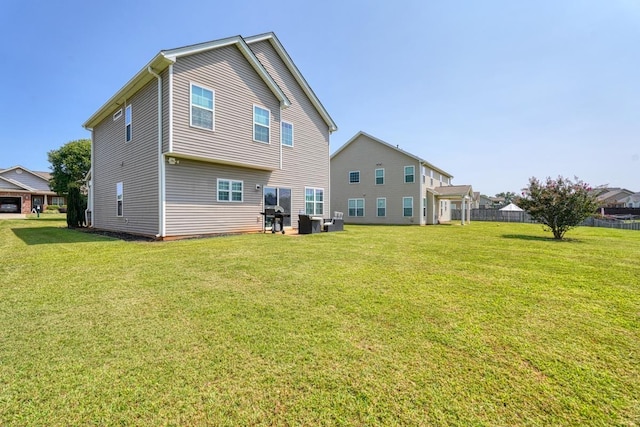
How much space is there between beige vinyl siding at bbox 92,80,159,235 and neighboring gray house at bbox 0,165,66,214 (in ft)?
90.6

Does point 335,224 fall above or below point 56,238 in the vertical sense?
above

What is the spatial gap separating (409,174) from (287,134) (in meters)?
13.1

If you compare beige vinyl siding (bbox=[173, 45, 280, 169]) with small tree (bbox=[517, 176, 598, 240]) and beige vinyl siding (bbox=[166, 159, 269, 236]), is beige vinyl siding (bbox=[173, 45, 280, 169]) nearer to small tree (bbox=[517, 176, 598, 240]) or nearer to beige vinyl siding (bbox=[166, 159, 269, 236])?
beige vinyl siding (bbox=[166, 159, 269, 236])

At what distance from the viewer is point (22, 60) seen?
16672 millimetres

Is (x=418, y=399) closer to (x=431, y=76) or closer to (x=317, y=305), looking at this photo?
(x=317, y=305)

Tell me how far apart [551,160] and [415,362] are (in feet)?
108

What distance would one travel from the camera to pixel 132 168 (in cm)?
1145

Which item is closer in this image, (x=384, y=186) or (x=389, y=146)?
(x=389, y=146)

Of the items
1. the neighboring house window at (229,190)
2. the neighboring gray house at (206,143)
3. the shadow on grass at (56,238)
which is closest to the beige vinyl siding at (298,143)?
the neighboring gray house at (206,143)

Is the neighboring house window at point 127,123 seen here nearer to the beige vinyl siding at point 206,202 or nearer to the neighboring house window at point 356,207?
the beige vinyl siding at point 206,202

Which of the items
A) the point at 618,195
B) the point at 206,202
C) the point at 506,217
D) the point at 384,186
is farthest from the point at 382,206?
the point at 618,195

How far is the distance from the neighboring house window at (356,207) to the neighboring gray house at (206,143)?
1107 centimetres

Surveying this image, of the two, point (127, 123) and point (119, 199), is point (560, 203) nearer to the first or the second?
point (127, 123)

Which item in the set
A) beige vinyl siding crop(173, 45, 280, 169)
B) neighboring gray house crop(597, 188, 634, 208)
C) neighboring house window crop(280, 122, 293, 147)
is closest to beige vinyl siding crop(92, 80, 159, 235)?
beige vinyl siding crop(173, 45, 280, 169)
